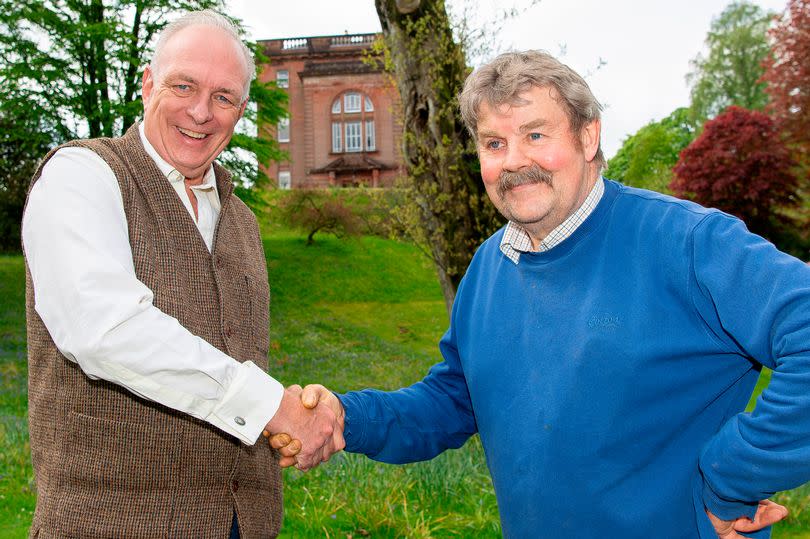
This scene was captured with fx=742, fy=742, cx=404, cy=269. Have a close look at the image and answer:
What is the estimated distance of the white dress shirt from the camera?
2348 mm

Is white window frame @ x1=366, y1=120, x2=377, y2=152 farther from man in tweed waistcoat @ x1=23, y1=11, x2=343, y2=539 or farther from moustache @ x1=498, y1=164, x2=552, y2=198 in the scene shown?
moustache @ x1=498, y1=164, x2=552, y2=198

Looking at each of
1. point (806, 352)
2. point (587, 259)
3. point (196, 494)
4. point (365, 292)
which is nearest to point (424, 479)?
point (196, 494)

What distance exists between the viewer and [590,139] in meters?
2.77

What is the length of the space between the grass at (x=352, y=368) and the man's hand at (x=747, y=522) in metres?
2.82

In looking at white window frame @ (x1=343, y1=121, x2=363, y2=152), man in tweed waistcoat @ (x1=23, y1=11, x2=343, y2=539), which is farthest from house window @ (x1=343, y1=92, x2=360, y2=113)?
man in tweed waistcoat @ (x1=23, y1=11, x2=343, y2=539)

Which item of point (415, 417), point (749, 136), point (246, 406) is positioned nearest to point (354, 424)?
point (415, 417)

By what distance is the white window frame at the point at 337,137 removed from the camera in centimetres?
5788

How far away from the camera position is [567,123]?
2688mm

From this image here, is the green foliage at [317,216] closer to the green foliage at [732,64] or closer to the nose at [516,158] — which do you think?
the green foliage at [732,64]

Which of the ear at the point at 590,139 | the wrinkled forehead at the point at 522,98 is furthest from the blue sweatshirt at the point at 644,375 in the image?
the wrinkled forehead at the point at 522,98

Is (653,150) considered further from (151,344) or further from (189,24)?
(151,344)

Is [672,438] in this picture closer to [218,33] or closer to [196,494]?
[196,494]

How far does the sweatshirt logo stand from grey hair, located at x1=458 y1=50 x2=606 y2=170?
72 centimetres

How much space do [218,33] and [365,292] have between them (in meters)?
22.1
